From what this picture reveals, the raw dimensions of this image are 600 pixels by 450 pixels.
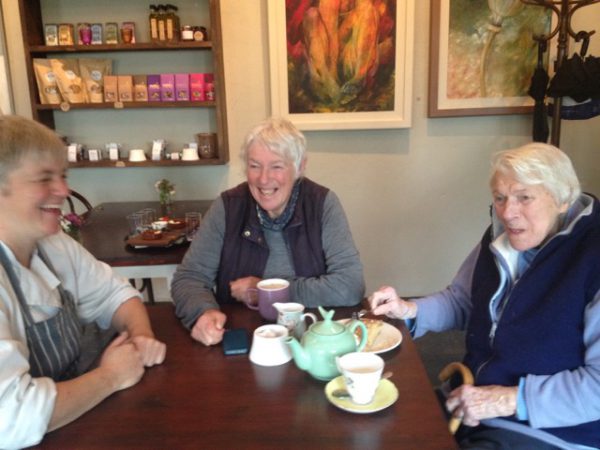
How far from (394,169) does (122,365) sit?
246cm

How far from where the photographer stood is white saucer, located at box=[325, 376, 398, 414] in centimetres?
98

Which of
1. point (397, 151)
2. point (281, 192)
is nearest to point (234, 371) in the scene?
point (281, 192)

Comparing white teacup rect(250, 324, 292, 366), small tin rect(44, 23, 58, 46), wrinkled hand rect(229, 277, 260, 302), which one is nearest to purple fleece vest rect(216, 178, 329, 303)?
wrinkled hand rect(229, 277, 260, 302)

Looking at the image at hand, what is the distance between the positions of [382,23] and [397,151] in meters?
0.76

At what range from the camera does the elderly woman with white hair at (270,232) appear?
5.59ft

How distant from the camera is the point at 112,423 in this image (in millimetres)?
977

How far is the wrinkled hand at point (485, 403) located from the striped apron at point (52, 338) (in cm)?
92

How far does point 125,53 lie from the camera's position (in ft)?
10.2

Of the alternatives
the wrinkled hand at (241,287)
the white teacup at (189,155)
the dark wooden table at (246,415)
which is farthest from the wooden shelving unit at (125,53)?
the dark wooden table at (246,415)

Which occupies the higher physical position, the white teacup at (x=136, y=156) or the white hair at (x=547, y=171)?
the white hair at (x=547, y=171)

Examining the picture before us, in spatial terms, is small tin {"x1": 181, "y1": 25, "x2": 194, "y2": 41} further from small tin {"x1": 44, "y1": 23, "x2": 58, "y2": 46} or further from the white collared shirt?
the white collared shirt

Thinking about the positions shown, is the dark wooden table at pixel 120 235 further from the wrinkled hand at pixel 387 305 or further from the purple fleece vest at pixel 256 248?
the wrinkled hand at pixel 387 305

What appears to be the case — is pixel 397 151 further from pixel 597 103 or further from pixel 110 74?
pixel 110 74

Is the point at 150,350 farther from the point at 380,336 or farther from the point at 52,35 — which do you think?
the point at 52,35
